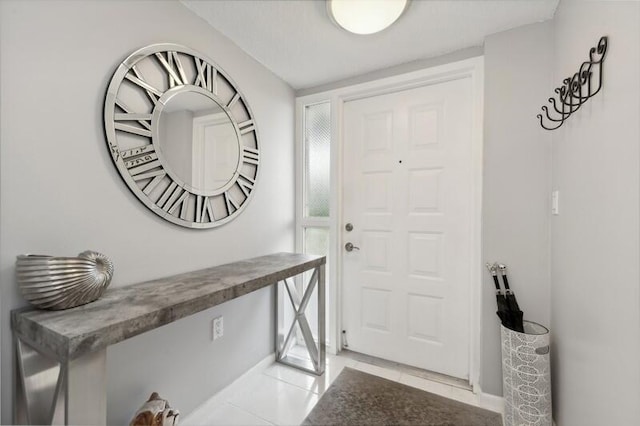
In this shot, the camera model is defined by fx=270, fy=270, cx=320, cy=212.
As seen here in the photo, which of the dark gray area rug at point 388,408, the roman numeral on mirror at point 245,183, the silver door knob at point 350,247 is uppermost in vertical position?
the roman numeral on mirror at point 245,183

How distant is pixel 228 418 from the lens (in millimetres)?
1491

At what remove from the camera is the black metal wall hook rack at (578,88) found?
0.95 metres

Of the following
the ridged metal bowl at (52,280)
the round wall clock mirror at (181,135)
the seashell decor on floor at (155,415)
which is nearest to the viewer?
the ridged metal bowl at (52,280)

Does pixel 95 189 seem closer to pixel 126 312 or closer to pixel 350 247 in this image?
pixel 126 312

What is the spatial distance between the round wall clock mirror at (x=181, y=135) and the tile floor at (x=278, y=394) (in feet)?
3.47

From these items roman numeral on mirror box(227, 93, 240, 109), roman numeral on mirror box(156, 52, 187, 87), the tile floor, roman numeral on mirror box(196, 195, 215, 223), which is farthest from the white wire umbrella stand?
roman numeral on mirror box(156, 52, 187, 87)

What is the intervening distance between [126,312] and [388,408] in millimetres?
1515

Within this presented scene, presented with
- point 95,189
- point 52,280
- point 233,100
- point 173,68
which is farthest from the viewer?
point 233,100

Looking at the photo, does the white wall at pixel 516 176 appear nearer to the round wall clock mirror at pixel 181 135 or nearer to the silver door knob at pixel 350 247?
the silver door knob at pixel 350 247

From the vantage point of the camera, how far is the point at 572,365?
116 cm

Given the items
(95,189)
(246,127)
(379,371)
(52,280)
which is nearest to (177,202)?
(95,189)

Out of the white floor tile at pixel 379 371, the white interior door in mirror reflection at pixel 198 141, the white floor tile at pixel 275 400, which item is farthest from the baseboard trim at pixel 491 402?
the white interior door in mirror reflection at pixel 198 141

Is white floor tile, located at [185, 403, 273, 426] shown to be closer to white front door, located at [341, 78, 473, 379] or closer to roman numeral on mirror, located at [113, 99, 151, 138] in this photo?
white front door, located at [341, 78, 473, 379]

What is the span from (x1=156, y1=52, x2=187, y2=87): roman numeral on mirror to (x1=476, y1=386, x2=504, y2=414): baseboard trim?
2.44 m
